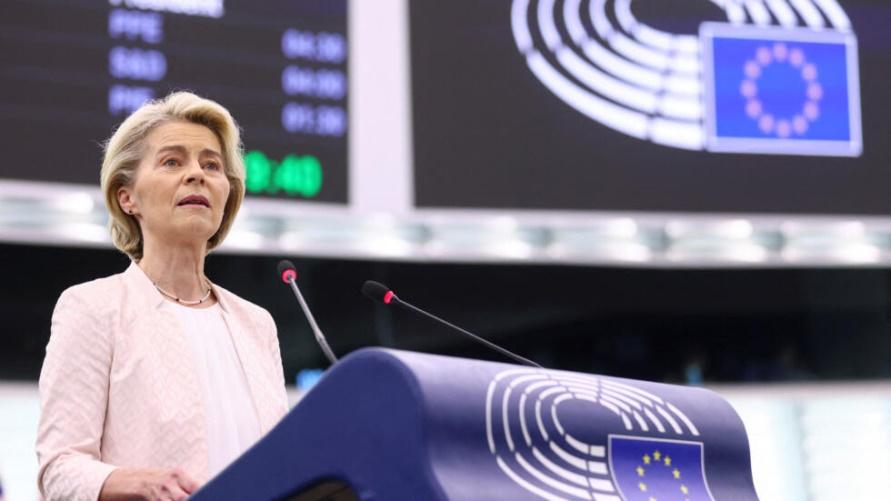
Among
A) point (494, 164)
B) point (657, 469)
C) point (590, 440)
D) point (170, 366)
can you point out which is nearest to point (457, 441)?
point (590, 440)

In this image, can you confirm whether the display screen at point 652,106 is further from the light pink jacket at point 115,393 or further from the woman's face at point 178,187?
the light pink jacket at point 115,393

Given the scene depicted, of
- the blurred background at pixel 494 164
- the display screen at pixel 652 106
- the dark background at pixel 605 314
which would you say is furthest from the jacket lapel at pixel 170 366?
the dark background at pixel 605 314

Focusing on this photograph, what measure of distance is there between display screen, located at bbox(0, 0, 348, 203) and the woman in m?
2.17

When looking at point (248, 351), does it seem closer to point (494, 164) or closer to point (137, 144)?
point (137, 144)

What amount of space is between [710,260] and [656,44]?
88 cm

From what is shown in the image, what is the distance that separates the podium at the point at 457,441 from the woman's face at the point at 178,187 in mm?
604

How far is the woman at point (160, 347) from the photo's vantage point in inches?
65.2

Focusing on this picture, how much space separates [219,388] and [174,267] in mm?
201

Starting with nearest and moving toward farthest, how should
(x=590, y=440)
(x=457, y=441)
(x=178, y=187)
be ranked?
(x=457, y=441) → (x=590, y=440) → (x=178, y=187)

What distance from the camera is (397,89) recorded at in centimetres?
471

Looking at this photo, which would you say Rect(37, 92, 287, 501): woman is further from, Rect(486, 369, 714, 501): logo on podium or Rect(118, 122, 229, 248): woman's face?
Rect(486, 369, 714, 501): logo on podium

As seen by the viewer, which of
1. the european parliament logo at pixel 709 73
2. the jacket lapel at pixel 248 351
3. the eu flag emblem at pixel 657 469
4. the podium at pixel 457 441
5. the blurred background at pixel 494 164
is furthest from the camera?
the european parliament logo at pixel 709 73

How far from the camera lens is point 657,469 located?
1415 mm

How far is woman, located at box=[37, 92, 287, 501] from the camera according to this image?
5.43 feet
